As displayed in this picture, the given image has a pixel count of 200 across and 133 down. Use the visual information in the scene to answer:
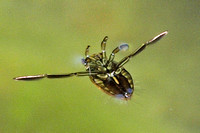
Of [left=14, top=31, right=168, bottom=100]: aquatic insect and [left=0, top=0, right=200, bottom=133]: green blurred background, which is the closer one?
[left=14, top=31, right=168, bottom=100]: aquatic insect

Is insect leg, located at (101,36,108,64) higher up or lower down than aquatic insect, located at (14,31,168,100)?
higher up

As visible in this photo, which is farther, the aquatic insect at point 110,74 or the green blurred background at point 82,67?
the green blurred background at point 82,67

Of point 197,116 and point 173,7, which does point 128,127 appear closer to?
point 197,116

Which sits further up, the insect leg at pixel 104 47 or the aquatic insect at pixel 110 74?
the insect leg at pixel 104 47
